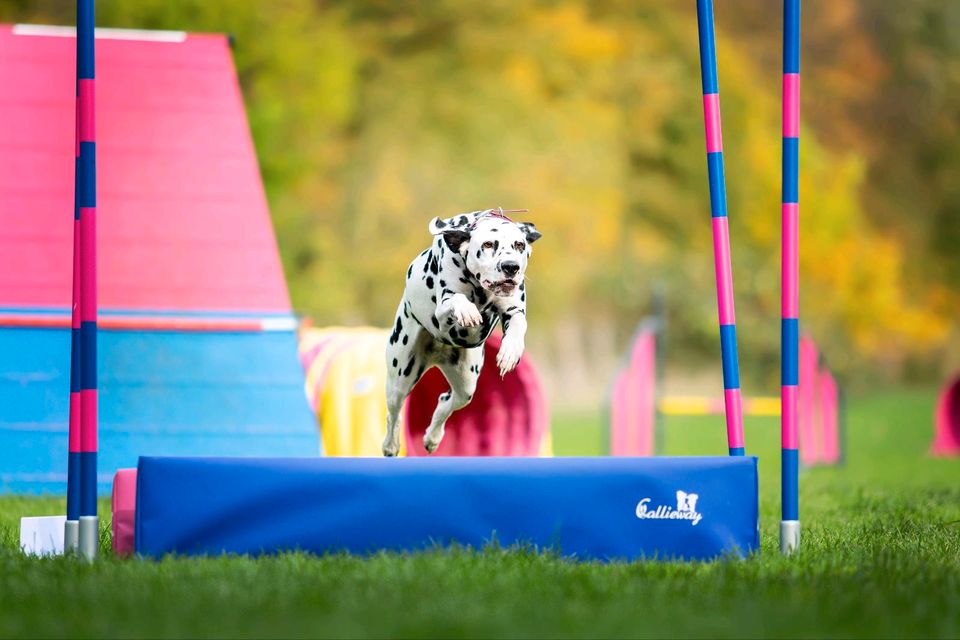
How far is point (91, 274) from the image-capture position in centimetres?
465

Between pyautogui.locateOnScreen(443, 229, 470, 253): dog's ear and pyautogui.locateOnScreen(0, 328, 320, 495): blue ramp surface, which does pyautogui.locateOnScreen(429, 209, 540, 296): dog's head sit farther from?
pyautogui.locateOnScreen(0, 328, 320, 495): blue ramp surface

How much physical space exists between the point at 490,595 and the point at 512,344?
1.30 meters

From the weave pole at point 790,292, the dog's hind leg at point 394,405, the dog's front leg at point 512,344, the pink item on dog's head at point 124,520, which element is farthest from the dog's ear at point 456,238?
the pink item on dog's head at point 124,520

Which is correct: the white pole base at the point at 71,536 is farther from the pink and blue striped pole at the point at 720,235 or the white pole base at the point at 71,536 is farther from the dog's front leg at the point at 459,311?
the pink and blue striped pole at the point at 720,235

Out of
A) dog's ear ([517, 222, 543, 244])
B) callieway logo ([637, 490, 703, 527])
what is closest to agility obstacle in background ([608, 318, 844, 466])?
dog's ear ([517, 222, 543, 244])

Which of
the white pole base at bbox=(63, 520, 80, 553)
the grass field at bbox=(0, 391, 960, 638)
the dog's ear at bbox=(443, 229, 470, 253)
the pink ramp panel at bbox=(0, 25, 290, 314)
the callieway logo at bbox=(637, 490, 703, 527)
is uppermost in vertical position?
the pink ramp panel at bbox=(0, 25, 290, 314)

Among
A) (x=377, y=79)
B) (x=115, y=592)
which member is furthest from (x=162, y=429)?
(x=377, y=79)

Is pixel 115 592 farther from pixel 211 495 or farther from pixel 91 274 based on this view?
pixel 91 274

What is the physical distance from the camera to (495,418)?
859 centimetres

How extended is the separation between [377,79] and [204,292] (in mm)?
22436

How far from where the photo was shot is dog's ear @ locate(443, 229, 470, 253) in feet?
16.7

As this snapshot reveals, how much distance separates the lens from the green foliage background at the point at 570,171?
28.6 metres

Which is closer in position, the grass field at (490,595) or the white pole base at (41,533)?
the grass field at (490,595)

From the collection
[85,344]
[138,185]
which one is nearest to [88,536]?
[85,344]
